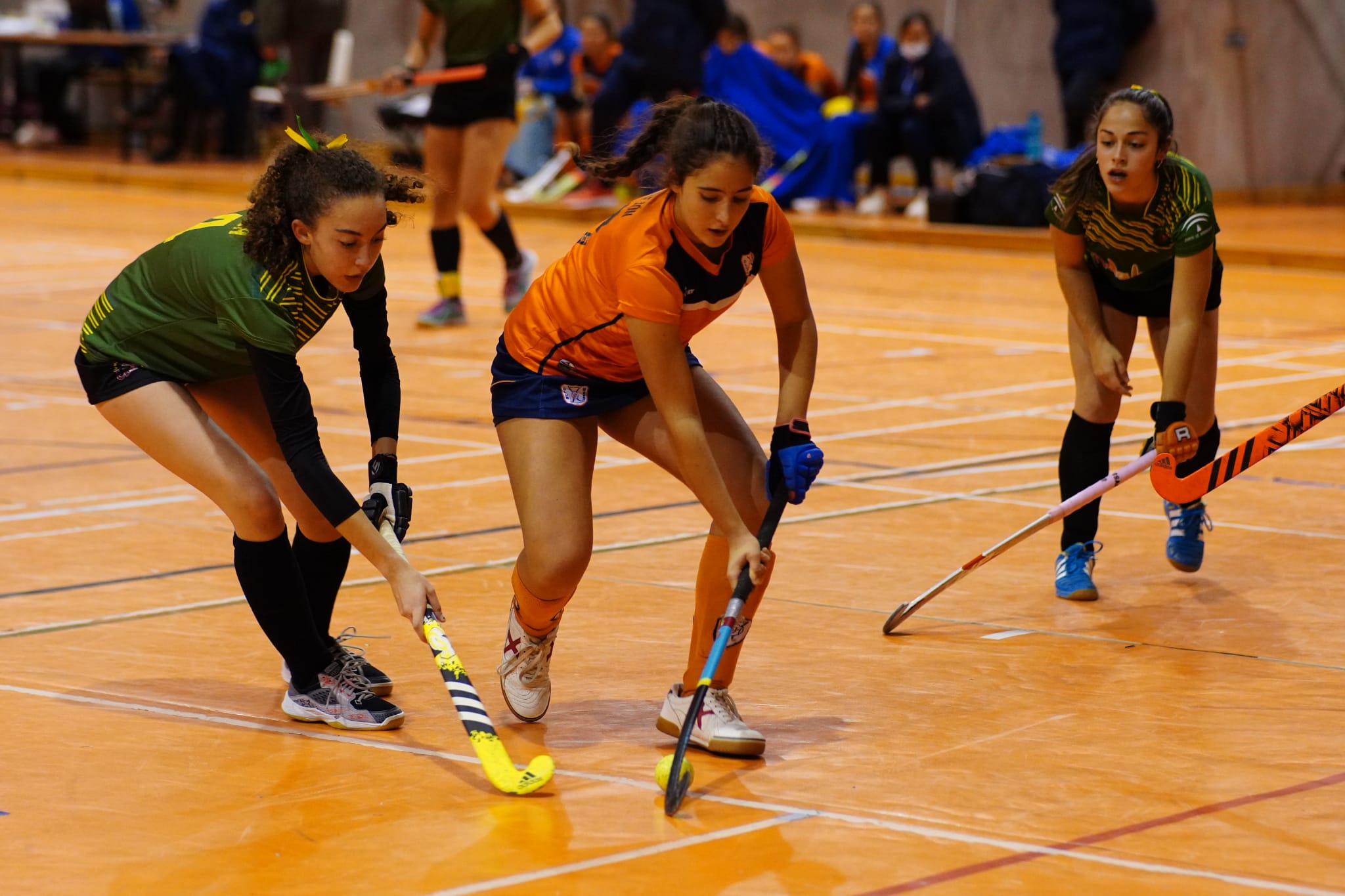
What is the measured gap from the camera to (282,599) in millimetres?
4066

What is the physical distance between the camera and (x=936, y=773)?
12.0 ft

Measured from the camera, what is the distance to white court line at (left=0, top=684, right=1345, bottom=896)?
3131mm

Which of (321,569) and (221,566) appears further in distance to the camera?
(221,566)

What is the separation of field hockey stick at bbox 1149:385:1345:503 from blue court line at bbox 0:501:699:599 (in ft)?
5.75

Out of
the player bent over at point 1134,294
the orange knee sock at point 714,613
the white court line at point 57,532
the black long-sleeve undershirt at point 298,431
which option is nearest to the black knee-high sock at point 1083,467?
the player bent over at point 1134,294

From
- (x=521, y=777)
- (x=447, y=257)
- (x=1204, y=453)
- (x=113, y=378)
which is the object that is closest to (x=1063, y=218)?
(x=1204, y=453)

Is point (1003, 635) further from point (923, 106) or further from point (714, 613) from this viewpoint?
point (923, 106)

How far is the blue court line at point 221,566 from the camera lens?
5.03m

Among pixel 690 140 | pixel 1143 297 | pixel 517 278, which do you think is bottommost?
pixel 517 278

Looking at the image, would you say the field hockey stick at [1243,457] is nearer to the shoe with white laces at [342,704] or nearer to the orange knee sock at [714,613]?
the orange knee sock at [714,613]

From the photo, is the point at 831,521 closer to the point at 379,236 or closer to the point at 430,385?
the point at 379,236

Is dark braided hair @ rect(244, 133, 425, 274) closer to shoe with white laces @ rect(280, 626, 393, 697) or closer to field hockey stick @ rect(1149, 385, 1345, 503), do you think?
shoe with white laces @ rect(280, 626, 393, 697)

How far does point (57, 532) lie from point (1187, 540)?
3289 millimetres

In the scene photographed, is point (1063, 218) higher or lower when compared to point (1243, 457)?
higher
